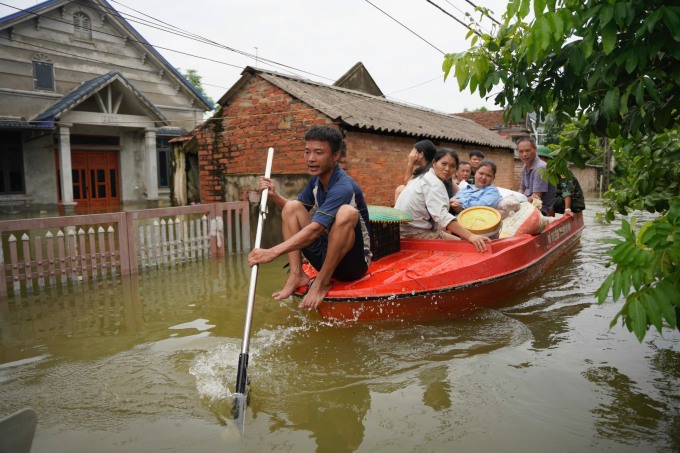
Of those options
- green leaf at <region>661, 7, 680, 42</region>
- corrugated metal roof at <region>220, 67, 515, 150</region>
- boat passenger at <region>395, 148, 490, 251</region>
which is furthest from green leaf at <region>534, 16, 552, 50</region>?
corrugated metal roof at <region>220, 67, 515, 150</region>

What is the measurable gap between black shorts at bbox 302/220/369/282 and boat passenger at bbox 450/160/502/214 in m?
2.33

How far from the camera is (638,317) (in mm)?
1830

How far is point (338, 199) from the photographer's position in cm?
398

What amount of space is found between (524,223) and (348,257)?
283 centimetres

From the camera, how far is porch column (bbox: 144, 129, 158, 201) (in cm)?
1709

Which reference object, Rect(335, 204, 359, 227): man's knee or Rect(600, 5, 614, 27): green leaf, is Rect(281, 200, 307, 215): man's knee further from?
Rect(600, 5, 614, 27): green leaf

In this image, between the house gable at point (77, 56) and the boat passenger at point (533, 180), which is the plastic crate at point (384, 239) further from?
the house gable at point (77, 56)

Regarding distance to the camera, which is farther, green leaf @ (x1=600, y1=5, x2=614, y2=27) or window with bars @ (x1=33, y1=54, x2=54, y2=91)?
window with bars @ (x1=33, y1=54, x2=54, y2=91)

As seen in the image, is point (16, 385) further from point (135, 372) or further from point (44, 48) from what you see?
point (44, 48)

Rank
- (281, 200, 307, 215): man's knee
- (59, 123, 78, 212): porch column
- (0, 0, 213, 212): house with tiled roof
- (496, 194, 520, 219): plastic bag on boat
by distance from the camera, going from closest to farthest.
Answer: (281, 200, 307, 215): man's knee, (496, 194, 520, 219): plastic bag on boat, (59, 123, 78, 212): porch column, (0, 0, 213, 212): house with tiled roof

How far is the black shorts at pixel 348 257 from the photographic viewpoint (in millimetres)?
4234

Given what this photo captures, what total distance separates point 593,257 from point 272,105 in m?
6.38

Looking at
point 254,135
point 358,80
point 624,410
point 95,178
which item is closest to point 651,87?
point 624,410

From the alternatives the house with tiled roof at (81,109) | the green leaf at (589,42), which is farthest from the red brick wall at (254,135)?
the green leaf at (589,42)
